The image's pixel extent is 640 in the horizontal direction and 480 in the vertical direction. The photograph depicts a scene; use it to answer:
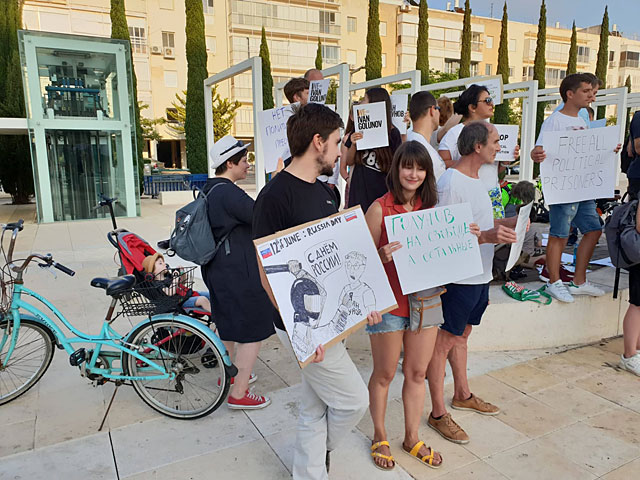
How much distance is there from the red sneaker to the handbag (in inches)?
52.7

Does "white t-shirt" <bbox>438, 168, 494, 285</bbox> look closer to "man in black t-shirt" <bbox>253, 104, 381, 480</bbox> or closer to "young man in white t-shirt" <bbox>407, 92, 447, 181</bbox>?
"young man in white t-shirt" <bbox>407, 92, 447, 181</bbox>

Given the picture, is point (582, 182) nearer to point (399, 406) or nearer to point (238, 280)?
point (399, 406)

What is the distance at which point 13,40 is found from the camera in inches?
640

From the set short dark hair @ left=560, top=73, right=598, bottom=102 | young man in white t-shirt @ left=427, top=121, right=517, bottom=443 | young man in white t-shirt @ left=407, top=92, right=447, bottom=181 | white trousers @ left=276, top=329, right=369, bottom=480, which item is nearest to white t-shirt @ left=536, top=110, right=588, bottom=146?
short dark hair @ left=560, top=73, right=598, bottom=102

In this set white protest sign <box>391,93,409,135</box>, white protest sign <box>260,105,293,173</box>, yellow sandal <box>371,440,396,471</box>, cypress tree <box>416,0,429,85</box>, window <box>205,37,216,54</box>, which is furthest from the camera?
window <box>205,37,216,54</box>

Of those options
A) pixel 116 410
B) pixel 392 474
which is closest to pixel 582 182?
pixel 392 474

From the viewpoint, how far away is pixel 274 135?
4.97 m

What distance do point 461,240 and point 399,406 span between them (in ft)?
4.46

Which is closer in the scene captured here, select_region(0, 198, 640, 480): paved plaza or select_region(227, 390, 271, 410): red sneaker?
select_region(0, 198, 640, 480): paved plaza

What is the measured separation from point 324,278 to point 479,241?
42.6 inches

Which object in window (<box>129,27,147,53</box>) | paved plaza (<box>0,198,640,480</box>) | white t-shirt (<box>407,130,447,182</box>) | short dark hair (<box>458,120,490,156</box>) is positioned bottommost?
paved plaza (<box>0,198,640,480</box>)

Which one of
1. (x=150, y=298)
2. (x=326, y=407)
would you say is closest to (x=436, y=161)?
(x=326, y=407)

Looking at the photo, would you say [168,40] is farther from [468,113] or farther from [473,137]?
[473,137]

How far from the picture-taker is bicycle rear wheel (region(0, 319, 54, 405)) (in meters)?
3.43
